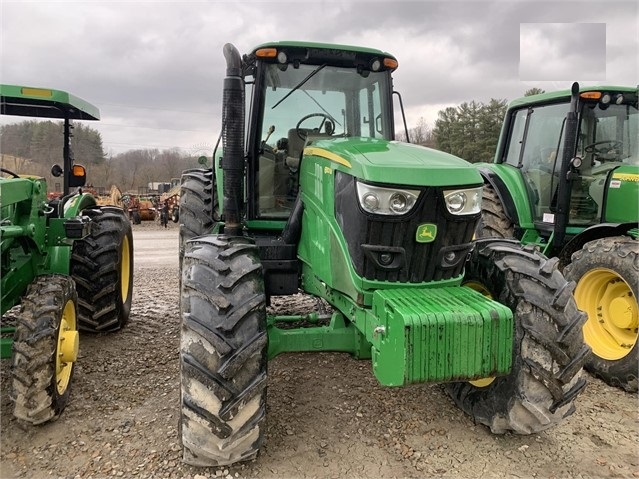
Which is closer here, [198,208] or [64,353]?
[64,353]

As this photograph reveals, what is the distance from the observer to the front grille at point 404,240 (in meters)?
2.80

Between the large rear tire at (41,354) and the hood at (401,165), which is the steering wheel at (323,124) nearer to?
the hood at (401,165)

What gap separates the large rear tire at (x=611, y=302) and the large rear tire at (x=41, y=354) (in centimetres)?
416

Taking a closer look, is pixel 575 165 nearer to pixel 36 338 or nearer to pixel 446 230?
pixel 446 230

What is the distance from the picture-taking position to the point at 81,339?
488 cm

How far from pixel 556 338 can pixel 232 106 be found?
2.44 m

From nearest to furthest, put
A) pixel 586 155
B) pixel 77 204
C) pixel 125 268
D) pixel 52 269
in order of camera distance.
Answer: pixel 52 269 → pixel 77 204 → pixel 586 155 → pixel 125 268

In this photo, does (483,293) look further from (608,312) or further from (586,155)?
(586,155)

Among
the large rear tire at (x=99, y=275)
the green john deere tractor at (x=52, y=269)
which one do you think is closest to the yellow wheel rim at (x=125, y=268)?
the green john deere tractor at (x=52, y=269)

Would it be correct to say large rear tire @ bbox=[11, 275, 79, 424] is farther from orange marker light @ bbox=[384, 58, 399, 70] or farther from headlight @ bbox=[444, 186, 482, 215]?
orange marker light @ bbox=[384, 58, 399, 70]

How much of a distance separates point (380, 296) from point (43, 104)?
416cm

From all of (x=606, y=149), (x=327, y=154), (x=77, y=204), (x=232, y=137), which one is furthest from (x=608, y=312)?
(x=77, y=204)

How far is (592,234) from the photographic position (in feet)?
16.3

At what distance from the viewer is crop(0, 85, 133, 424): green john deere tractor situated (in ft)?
10.3
